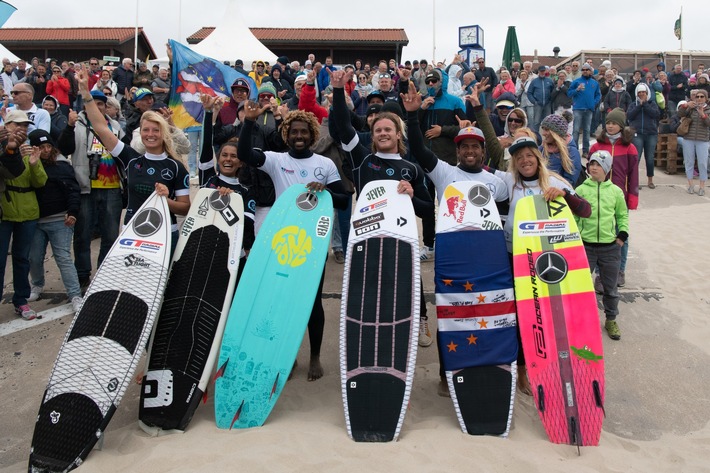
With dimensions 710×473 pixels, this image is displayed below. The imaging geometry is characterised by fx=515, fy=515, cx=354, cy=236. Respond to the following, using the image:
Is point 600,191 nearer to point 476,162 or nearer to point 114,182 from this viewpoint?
point 476,162

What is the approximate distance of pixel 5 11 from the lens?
22.8 feet

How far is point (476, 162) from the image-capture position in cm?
382

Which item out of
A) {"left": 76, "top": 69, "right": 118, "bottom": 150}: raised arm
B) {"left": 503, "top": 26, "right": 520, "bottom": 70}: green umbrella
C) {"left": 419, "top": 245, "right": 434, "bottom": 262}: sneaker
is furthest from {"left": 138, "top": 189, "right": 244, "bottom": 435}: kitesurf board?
{"left": 503, "top": 26, "right": 520, "bottom": 70}: green umbrella

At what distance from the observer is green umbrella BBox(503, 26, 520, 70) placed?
1670 centimetres

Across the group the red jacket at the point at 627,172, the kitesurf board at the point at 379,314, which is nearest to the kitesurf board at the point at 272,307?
the kitesurf board at the point at 379,314

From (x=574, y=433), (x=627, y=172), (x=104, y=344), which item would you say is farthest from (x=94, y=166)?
(x=627, y=172)

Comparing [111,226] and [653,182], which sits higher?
[653,182]

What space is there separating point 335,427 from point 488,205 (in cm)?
188

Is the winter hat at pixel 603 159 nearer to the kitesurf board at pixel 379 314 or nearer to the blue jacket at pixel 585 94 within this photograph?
the kitesurf board at pixel 379 314

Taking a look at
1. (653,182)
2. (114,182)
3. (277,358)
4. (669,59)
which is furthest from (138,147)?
(669,59)

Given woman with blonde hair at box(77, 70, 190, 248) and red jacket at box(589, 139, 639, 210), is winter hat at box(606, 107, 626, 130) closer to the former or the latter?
red jacket at box(589, 139, 639, 210)

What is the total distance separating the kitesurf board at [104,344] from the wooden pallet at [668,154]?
11.5 meters

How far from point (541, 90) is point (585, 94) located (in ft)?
2.93

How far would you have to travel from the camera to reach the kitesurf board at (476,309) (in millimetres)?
3225
